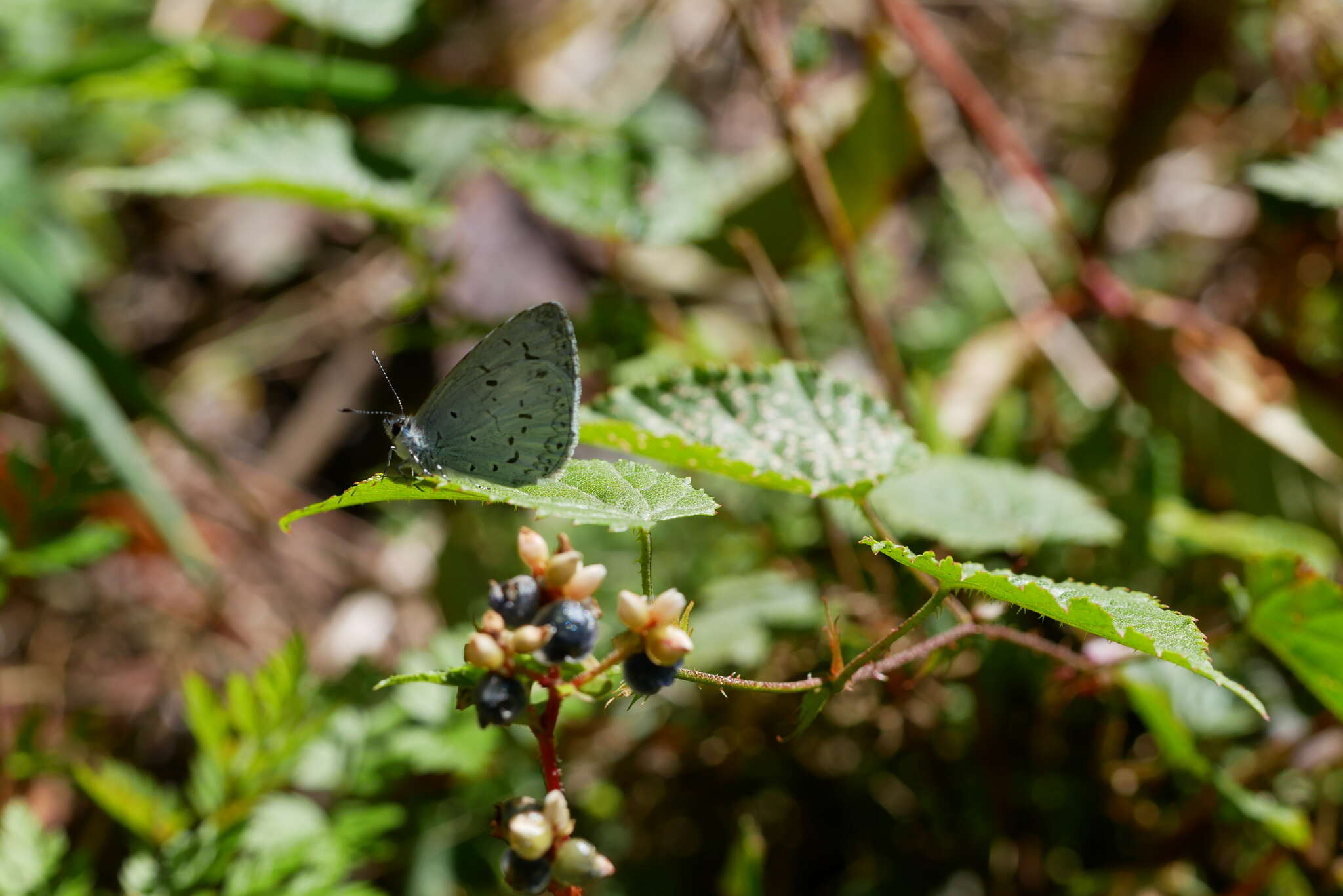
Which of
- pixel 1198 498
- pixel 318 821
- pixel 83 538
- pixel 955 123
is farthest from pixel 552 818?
pixel 955 123

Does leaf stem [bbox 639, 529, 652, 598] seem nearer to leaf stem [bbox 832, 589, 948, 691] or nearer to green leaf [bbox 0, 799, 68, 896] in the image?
leaf stem [bbox 832, 589, 948, 691]

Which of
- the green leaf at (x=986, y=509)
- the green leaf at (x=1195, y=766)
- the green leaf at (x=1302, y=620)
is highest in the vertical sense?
the green leaf at (x=1302, y=620)

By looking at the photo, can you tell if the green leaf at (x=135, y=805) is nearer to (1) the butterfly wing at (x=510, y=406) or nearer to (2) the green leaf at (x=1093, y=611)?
(1) the butterfly wing at (x=510, y=406)

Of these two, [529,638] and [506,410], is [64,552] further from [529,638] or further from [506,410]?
[529,638]

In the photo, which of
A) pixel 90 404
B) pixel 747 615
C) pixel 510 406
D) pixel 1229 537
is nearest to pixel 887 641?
pixel 510 406

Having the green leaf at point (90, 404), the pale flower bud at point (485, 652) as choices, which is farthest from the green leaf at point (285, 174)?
the pale flower bud at point (485, 652)

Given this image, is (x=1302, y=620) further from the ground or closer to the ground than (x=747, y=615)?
further from the ground
